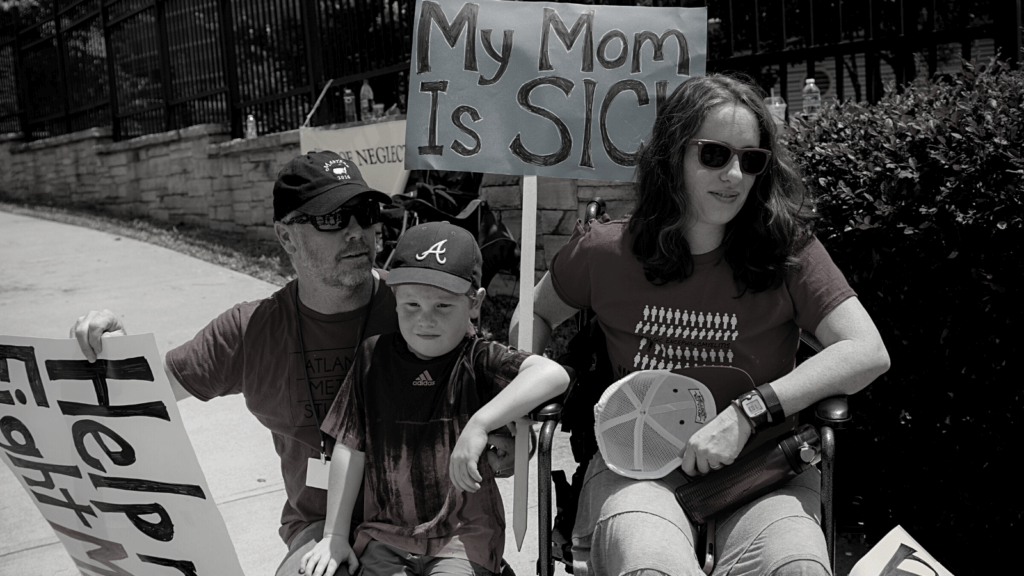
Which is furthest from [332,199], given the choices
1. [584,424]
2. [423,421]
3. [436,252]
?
[584,424]

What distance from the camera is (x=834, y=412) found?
207cm

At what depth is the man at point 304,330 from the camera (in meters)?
2.28

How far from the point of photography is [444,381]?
7.08 feet

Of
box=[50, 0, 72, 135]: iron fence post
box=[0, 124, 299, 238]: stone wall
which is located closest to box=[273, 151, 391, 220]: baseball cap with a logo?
box=[0, 124, 299, 238]: stone wall

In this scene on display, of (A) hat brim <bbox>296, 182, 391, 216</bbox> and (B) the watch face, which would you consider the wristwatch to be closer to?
(B) the watch face

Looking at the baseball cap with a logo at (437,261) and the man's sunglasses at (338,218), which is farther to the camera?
the man's sunglasses at (338,218)

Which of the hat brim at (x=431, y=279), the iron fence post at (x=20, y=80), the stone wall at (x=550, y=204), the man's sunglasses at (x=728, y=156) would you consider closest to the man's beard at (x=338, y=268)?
the hat brim at (x=431, y=279)

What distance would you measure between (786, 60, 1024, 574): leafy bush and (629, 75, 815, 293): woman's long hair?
1.55ft

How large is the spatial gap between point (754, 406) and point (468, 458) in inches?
28.0

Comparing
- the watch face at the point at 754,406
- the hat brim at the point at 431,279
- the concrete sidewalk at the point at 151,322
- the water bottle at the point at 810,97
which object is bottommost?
the concrete sidewalk at the point at 151,322

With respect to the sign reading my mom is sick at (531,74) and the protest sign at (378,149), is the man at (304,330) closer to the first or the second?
the sign reading my mom is sick at (531,74)

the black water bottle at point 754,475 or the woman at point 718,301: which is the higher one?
the woman at point 718,301

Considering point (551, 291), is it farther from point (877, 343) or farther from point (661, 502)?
point (877, 343)

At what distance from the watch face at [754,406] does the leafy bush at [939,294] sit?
89 cm
